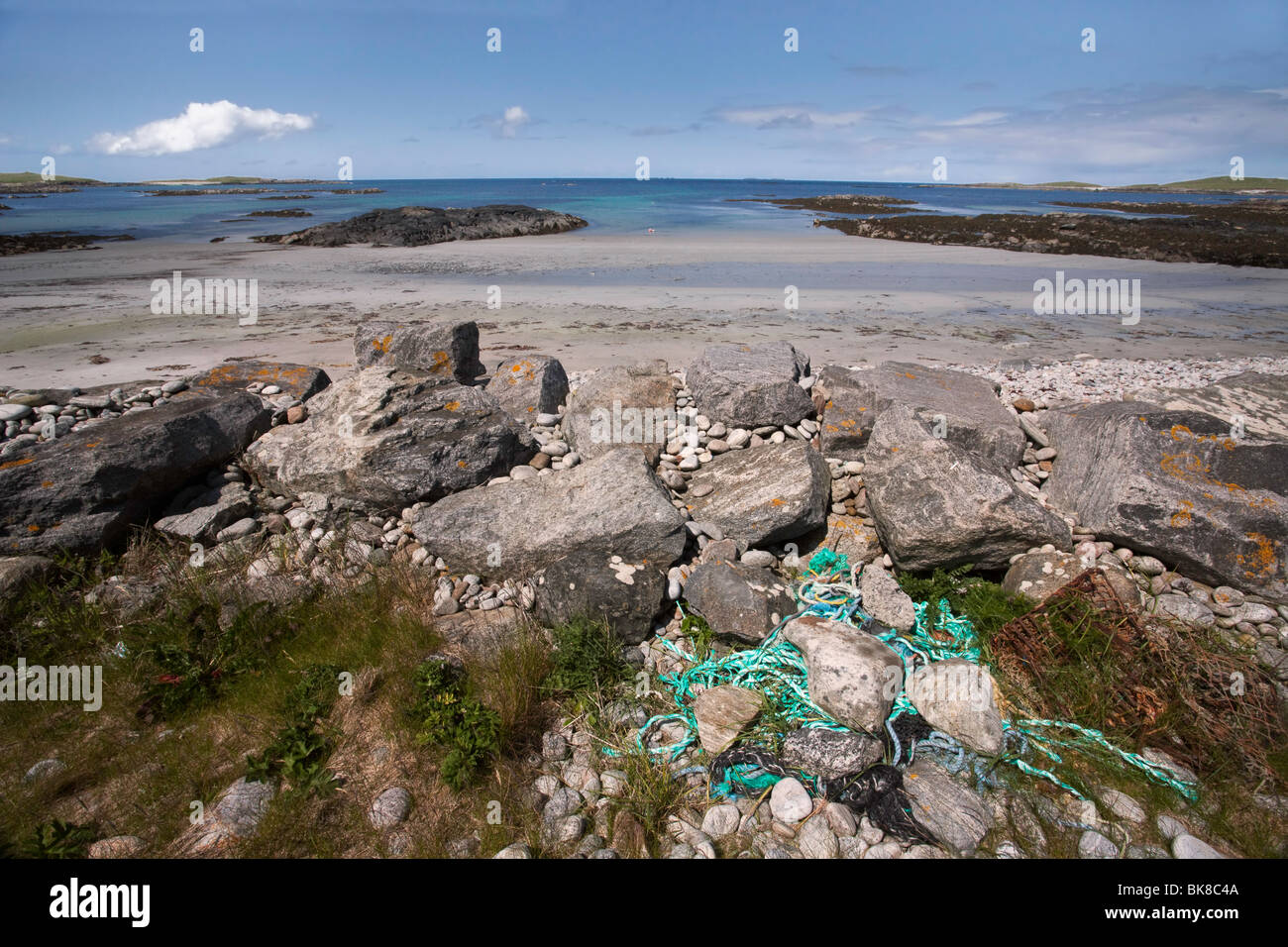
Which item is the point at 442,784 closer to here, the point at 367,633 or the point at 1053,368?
the point at 367,633

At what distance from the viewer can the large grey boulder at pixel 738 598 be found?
4.05m

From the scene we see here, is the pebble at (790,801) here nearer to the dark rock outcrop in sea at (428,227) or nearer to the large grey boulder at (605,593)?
the large grey boulder at (605,593)

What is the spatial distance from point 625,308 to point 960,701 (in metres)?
10.7

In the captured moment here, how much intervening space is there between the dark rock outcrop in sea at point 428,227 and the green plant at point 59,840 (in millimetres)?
26542

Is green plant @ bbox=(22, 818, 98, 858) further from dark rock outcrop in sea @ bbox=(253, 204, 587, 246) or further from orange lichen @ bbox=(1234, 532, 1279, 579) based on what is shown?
dark rock outcrop in sea @ bbox=(253, 204, 587, 246)

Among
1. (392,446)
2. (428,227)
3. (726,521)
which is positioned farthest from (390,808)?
(428,227)

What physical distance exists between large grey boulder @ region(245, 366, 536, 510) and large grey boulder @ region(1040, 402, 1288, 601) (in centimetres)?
463

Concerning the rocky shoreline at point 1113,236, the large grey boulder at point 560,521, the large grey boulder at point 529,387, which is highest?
the rocky shoreline at point 1113,236

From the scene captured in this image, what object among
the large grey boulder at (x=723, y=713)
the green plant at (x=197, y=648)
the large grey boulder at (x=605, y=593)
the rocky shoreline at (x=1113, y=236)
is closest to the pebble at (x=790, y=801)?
the large grey boulder at (x=723, y=713)

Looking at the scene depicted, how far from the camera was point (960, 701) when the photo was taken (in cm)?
348

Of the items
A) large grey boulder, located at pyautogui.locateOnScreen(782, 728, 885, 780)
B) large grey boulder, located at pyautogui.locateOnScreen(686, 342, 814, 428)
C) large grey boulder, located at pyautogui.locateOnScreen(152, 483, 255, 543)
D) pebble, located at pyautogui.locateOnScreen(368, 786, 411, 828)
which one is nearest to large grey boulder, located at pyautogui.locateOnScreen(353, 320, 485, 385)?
large grey boulder, located at pyautogui.locateOnScreen(152, 483, 255, 543)

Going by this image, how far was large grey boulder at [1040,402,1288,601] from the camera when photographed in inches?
165

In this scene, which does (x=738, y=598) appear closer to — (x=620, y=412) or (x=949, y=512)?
(x=949, y=512)
